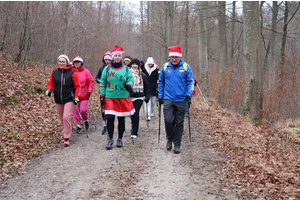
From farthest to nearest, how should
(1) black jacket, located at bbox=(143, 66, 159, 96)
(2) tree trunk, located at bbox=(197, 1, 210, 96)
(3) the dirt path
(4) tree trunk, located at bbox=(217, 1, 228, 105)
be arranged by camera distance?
1. (2) tree trunk, located at bbox=(197, 1, 210, 96)
2. (4) tree trunk, located at bbox=(217, 1, 228, 105)
3. (1) black jacket, located at bbox=(143, 66, 159, 96)
4. (3) the dirt path

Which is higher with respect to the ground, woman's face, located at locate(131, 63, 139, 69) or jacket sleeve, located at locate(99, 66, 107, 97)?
woman's face, located at locate(131, 63, 139, 69)

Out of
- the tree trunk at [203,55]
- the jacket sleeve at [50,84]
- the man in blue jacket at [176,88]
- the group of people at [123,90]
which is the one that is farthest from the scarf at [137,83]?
the tree trunk at [203,55]

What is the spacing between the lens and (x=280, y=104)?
12164mm

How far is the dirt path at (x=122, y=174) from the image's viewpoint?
165 inches

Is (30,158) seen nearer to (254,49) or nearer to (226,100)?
(254,49)

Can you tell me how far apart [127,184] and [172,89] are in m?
2.42

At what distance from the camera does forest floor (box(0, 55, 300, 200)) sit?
4.23 meters

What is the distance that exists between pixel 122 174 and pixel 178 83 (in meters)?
2.39

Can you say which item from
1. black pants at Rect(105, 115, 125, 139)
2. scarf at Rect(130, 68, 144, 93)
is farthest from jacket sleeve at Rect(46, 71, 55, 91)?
scarf at Rect(130, 68, 144, 93)

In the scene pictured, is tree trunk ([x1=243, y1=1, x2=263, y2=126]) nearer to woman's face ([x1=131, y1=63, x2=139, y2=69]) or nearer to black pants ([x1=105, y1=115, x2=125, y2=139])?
woman's face ([x1=131, y1=63, x2=139, y2=69])

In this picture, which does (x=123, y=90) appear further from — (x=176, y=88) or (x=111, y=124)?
(x=176, y=88)

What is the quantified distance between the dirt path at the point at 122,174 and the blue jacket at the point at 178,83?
144 cm

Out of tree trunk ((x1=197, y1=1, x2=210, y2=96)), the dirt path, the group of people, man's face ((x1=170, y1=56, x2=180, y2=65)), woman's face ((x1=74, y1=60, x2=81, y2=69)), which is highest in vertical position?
tree trunk ((x1=197, y1=1, x2=210, y2=96))

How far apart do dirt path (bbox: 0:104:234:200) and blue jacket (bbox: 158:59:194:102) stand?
144 cm
